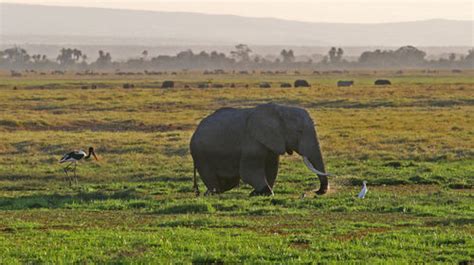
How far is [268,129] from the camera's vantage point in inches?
752

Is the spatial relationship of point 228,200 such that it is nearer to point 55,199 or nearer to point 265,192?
point 265,192

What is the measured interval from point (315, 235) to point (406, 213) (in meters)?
3.09

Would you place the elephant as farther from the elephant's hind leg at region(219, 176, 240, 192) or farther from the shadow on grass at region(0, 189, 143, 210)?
the shadow on grass at region(0, 189, 143, 210)

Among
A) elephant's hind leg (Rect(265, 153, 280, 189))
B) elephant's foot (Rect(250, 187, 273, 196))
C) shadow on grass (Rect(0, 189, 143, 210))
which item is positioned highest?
elephant's hind leg (Rect(265, 153, 280, 189))

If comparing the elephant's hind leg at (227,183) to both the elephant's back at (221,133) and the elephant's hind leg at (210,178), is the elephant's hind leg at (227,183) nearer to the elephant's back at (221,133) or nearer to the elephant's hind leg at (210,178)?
the elephant's hind leg at (210,178)

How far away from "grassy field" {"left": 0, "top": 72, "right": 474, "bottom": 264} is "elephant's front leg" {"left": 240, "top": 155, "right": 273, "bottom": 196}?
15.5 inches

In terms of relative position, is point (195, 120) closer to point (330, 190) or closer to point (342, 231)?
point (330, 190)

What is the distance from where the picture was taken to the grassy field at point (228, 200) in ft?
41.0

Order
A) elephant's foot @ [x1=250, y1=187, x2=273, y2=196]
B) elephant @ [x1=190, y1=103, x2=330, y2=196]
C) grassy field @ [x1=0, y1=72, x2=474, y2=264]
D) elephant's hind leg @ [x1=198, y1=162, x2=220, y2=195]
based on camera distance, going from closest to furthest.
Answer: grassy field @ [x1=0, y1=72, x2=474, y2=264], elephant's foot @ [x1=250, y1=187, x2=273, y2=196], elephant @ [x1=190, y1=103, x2=330, y2=196], elephant's hind leg @ [x1=198, y1=162, x2=220, y2=195]

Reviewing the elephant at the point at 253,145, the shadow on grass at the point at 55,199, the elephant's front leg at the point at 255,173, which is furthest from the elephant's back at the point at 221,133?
the shadow on grass at the point at 55,199

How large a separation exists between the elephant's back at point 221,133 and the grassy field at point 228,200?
104 cm

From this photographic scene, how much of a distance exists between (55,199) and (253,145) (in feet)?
13.9

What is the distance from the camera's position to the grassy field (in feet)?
41.0

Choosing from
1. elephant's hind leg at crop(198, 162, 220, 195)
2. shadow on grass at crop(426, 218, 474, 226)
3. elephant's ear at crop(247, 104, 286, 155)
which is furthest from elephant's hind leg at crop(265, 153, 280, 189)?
shadow on grass at crop(426, 218, 474, 226)
